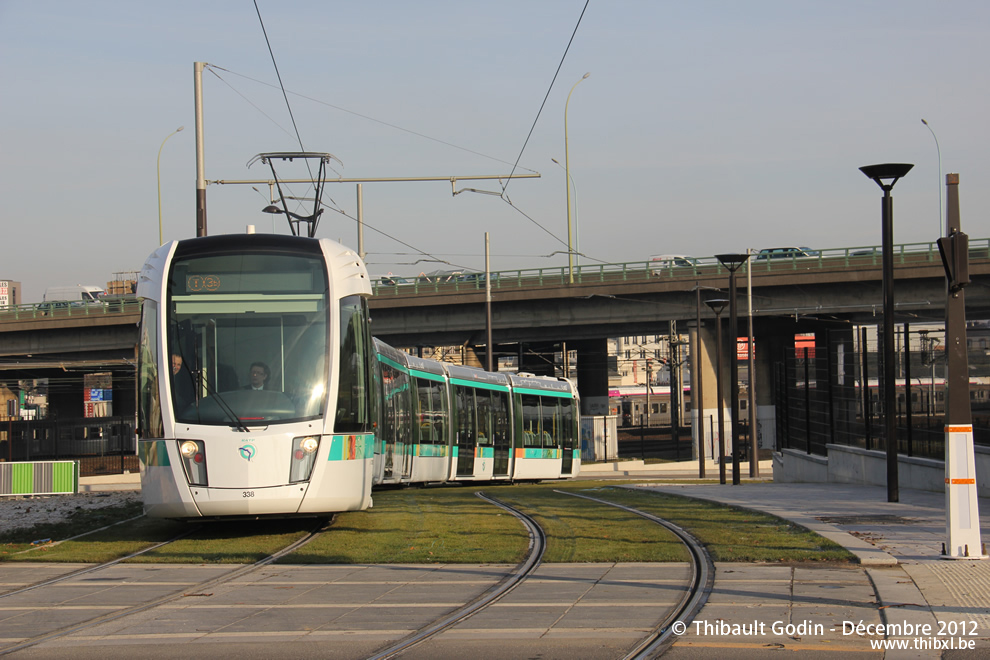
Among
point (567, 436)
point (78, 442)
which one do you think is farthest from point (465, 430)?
point (78, 442)

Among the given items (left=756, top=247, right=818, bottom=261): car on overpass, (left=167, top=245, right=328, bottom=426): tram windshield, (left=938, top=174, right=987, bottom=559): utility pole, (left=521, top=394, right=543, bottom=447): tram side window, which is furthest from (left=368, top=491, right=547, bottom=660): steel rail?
(left=756, top=247, right=818, bottom=261): car on overpass

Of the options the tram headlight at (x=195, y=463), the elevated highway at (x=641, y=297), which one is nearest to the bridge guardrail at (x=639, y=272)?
the elevated highway at (x=641, y=297)

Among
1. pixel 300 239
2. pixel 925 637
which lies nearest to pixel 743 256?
pixel 300 239

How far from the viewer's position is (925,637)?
22.9ft

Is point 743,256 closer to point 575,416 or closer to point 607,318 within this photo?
point 575,416

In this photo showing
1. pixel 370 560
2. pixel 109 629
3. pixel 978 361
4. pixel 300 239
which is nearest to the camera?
pixel 109 629

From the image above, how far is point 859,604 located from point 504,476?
2015 cm

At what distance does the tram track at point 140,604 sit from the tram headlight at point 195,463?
3.64ft

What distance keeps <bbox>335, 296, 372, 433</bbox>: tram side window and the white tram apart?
0.01 m

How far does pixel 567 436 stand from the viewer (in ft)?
105

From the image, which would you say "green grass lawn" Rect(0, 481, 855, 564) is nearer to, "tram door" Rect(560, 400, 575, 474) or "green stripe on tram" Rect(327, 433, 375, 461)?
"green stripe on tram" Rect(327, 433, 375, 461)

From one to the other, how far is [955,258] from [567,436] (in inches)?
854

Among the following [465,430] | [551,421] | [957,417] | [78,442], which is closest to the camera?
[957,417]

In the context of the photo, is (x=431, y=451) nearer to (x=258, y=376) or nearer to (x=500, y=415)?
(x=500, y=415)
